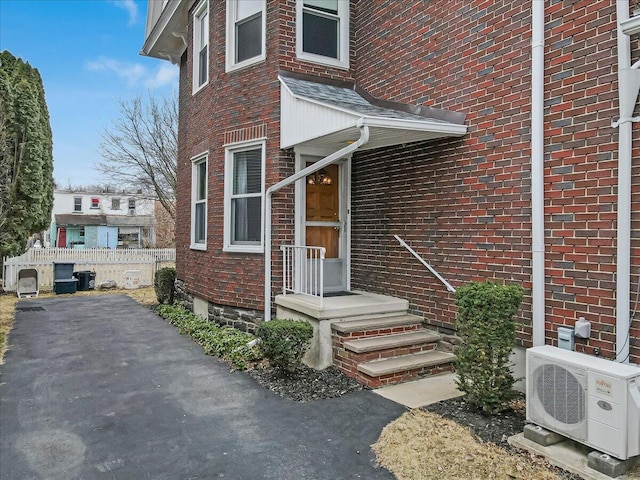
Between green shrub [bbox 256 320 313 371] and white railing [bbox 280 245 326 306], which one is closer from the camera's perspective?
green shrub [bbox 256 320 313 371]

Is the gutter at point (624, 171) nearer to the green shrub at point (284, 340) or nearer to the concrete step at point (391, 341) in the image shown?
the concrete step at point (391, 341)

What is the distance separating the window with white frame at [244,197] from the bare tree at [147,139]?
14599 millimetres

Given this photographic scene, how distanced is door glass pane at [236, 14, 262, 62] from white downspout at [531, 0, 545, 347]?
4336mm

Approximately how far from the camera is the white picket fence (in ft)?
44.3

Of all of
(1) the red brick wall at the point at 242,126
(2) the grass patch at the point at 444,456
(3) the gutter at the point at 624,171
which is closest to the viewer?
(2) the grass patch at the point at 444,456

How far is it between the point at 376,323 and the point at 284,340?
1.28 m

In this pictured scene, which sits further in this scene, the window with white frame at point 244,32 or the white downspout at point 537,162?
the window with white frame at point 244,32

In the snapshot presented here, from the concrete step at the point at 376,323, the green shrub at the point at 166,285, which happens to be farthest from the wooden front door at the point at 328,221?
the green shrub at the point at 166,285

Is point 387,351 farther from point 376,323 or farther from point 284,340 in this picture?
point 284,340

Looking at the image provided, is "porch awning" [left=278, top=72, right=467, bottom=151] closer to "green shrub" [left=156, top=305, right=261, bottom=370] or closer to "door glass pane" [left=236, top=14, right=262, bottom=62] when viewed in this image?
"door glass pane" [left=236, top=14, right=262, bottom=62]

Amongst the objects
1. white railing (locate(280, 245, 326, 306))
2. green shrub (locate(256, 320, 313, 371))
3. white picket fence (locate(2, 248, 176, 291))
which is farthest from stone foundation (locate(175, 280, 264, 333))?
white picket fence (locate(2, 248, 176, 291))

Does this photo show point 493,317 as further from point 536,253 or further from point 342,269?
point 342,269

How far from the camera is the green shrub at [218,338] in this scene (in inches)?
234

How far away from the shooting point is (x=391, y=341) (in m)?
5.39
